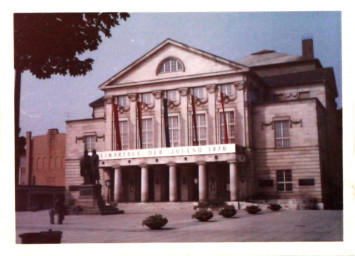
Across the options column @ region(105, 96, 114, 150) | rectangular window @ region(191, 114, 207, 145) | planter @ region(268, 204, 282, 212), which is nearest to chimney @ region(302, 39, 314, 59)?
planter @ region(268, 204, 282, 212)

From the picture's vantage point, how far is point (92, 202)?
53.4 feet

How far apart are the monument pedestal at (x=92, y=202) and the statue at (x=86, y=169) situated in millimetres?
292

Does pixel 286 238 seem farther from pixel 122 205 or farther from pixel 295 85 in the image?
pixel 295 85

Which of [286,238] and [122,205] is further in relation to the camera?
[122,205]

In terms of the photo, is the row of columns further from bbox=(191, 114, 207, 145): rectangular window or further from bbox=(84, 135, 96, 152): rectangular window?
bbox=(191, 114, 207, 145): rectangular window

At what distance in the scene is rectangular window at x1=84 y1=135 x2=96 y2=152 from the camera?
55.1ft

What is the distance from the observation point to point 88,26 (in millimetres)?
10391

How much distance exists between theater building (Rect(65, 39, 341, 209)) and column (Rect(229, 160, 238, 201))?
1.7 inches

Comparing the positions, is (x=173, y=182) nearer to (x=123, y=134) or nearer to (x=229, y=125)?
(x=123, y=134)
